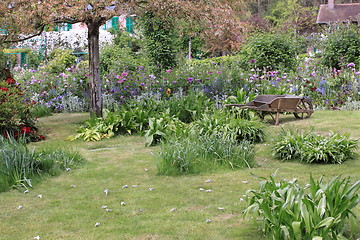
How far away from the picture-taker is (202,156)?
19.0ft

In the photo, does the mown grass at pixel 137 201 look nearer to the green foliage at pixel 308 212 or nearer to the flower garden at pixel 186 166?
the flower garden at pixel 186 166

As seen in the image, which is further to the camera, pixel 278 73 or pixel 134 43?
pixel 134 43

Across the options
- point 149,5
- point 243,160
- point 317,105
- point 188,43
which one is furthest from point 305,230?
point 188,43

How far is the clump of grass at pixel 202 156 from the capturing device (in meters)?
5.52

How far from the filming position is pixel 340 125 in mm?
7961

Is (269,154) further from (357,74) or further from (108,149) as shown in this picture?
(357,74)

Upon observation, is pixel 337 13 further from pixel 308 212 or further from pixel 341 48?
pixel 308 212

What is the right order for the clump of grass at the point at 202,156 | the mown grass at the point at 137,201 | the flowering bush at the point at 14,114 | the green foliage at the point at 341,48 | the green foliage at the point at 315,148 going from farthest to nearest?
the green foliage at the point at 341,48 → the flowering bush at the point at 14,114 → the green foliage at the point at 315,148 → the clump of grass at the point at 202,156 → the mown grass at the point at 137,201

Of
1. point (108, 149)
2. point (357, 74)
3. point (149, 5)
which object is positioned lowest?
point (108, 149)

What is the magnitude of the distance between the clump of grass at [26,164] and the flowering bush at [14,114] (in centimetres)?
169

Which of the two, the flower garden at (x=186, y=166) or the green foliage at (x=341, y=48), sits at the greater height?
the green foliage at (x=341, y=48)

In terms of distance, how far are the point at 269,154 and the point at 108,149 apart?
2.62 m

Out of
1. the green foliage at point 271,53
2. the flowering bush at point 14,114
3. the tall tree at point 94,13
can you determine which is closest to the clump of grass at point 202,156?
the flowering bush at point 14,114

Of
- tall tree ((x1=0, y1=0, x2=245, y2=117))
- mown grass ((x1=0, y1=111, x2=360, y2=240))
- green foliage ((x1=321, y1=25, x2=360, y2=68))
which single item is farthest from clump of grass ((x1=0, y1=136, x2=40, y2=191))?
green foliage ((x1=321, y1=25, x2=360, y2=68))
